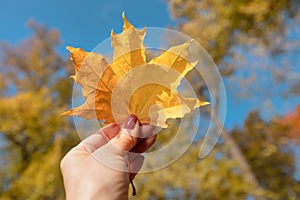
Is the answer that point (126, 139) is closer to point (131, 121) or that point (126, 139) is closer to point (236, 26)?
point (131, 121)

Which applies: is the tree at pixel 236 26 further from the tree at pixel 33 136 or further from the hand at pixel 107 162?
the hand at pixel 107 162

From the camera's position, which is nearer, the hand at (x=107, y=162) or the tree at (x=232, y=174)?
the hand at (x=107, y=162)

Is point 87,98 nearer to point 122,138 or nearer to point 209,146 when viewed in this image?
point 122,138

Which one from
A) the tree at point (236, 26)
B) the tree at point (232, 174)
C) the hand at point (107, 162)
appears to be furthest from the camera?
the tree at point (232, 174)

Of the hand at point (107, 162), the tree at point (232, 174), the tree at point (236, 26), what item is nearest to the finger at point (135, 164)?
the hand at point (107, 162)

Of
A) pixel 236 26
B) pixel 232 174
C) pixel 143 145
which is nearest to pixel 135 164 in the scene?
pixel 143 145

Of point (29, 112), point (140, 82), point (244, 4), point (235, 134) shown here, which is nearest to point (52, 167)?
point (29, 112)
